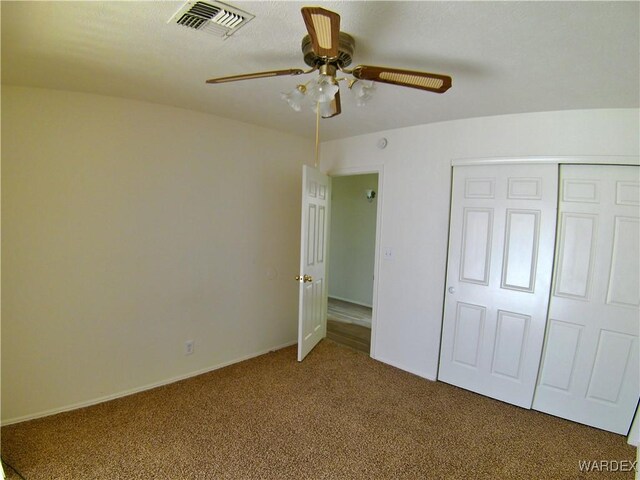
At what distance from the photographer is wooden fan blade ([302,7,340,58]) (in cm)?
95

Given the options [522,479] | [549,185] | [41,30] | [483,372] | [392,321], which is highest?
[41,30]

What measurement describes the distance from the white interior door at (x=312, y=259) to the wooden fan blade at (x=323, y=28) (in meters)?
1.71

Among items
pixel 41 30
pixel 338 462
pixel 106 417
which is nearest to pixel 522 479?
pixel 338 462

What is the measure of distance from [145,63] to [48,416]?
256 centimetres

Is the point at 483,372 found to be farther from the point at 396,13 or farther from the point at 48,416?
the point at 48,416

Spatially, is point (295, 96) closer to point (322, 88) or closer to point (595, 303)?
point (322, 88)

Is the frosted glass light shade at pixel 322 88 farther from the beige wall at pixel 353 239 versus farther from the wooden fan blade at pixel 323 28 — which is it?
the beige wall at pixel 353 239

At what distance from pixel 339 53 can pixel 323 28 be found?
462 mm

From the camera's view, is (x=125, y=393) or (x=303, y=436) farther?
(x=125, y=393)

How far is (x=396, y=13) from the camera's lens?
1.28m

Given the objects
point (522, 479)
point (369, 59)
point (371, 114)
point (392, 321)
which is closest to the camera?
point (369, 59)

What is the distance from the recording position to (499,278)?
8.38ft

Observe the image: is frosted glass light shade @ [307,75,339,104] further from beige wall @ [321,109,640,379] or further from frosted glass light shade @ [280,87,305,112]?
beige wall @ [321,109,640,379]

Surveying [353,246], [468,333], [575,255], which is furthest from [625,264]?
[353,246]
